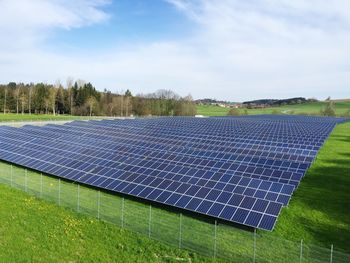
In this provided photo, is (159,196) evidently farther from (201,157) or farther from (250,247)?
(201,157)

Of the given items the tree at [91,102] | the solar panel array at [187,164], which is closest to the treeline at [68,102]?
the tree at [91,102]

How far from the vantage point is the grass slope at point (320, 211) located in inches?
795

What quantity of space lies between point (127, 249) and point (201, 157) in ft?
53.4

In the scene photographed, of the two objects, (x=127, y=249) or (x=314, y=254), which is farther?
(x=127, y=249)

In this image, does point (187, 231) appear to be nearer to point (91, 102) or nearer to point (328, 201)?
point (328, 201)

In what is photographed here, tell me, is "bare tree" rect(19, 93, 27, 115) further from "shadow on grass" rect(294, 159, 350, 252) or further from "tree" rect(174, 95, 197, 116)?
"shadow on grass" rect(294, 159, 350, 252)

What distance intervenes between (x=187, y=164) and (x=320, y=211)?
11340 millimetres

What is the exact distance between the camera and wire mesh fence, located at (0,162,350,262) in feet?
56.1

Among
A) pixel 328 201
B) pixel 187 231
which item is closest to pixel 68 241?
pixel 187 231

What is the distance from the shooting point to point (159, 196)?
24156 millimetres

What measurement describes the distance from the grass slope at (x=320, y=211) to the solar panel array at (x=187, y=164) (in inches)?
60.1

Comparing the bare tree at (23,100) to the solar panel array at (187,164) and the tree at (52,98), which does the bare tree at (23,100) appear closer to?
the tree at (52,98)

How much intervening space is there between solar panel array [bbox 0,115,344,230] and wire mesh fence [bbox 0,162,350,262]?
2.72 ft

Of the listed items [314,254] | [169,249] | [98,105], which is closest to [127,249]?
[169,249]
